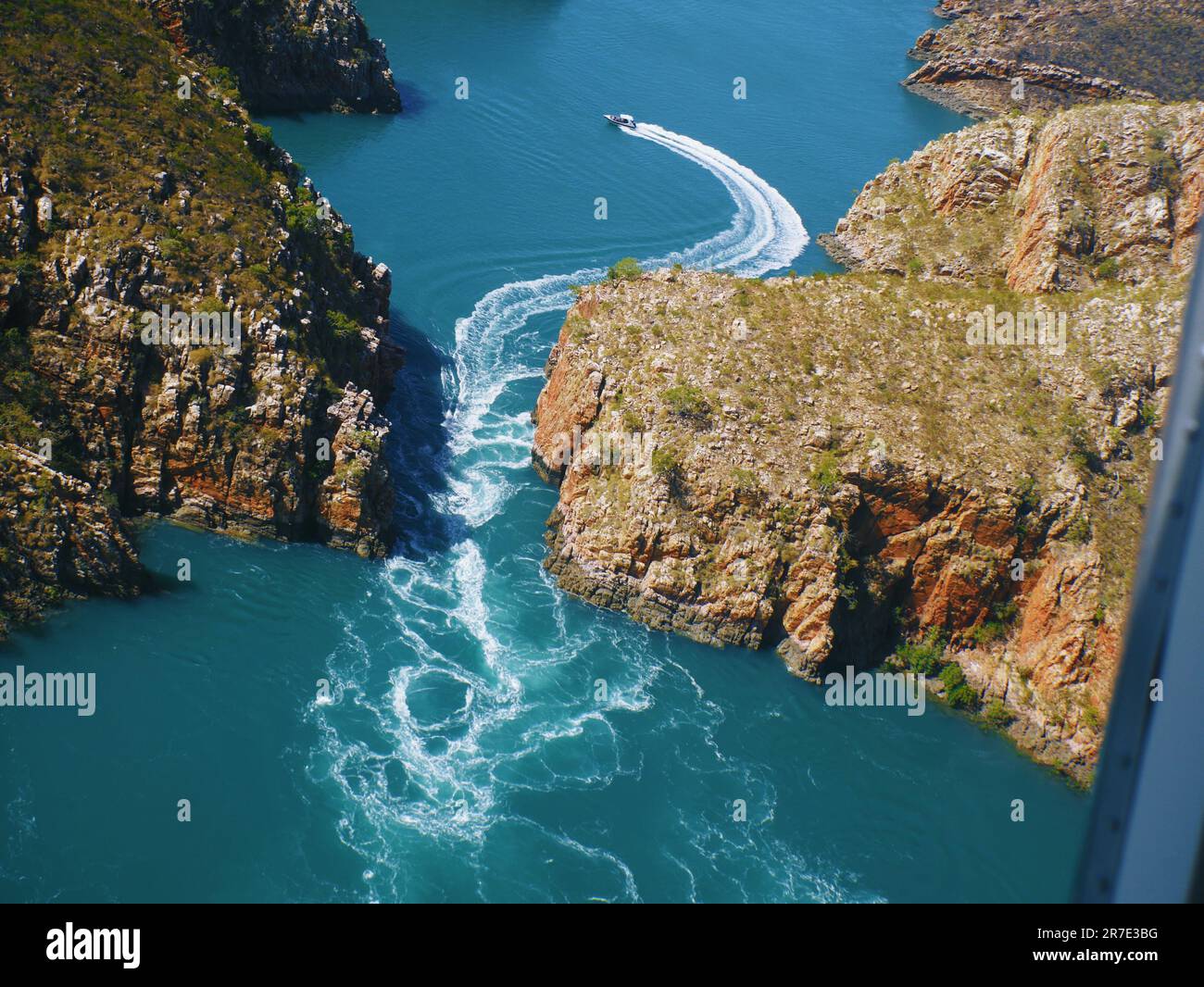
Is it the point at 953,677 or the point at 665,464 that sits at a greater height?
the point at 665,464

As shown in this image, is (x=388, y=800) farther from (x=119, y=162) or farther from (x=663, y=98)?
(x=663, y=98)

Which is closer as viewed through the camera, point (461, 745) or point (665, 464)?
point (461, 745)

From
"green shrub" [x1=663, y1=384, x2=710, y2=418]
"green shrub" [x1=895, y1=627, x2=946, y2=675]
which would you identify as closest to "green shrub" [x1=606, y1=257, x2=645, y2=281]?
"green shrub" [x1=663, y1=384, x2=710, y2=418]

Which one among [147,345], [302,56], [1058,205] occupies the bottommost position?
[147,345]

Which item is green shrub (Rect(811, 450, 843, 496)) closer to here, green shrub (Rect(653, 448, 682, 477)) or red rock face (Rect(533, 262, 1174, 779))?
red rock face (Rect(533, 262, 1174, 779))

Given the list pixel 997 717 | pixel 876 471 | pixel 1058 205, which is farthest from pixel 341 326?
pixel 1058 205

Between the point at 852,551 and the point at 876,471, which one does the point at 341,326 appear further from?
the point at 852,551

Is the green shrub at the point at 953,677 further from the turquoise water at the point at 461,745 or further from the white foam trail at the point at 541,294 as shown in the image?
the white foam trail at the point at 541,294
